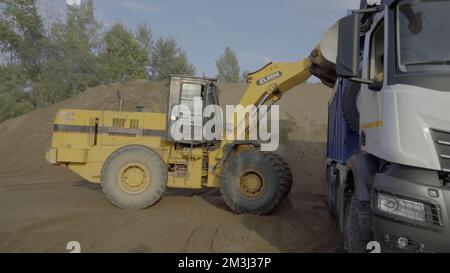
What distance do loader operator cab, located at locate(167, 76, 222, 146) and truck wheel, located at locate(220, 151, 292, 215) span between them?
118 centimetres

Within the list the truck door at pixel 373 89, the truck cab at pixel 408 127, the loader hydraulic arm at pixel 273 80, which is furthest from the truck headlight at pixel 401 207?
the loader hydraulic arm at pixel 273 80

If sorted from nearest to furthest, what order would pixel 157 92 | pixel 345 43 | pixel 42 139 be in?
1. pixel 345 43
2. pixel 42 139
3. pixel 157 92

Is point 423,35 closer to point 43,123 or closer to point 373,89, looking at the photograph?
point 373,89

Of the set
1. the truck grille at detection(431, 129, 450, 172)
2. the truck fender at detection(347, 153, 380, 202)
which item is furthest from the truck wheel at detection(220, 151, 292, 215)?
the truck grille at detection(431, 129, 450, 172)

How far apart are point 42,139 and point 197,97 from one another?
1483 centimetres

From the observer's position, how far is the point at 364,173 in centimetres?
436

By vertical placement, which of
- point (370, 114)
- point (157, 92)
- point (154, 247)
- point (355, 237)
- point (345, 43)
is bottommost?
point (154, 247)

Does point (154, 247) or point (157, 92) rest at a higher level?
point (157, 92)

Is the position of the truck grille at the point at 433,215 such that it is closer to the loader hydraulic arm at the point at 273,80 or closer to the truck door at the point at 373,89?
the truck door at the point at 373,89

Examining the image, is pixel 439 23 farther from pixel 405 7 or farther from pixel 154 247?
pixel 154 247

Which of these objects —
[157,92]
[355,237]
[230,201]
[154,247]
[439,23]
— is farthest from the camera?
[157,92]

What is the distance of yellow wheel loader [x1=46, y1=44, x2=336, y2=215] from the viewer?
886 centimetres
